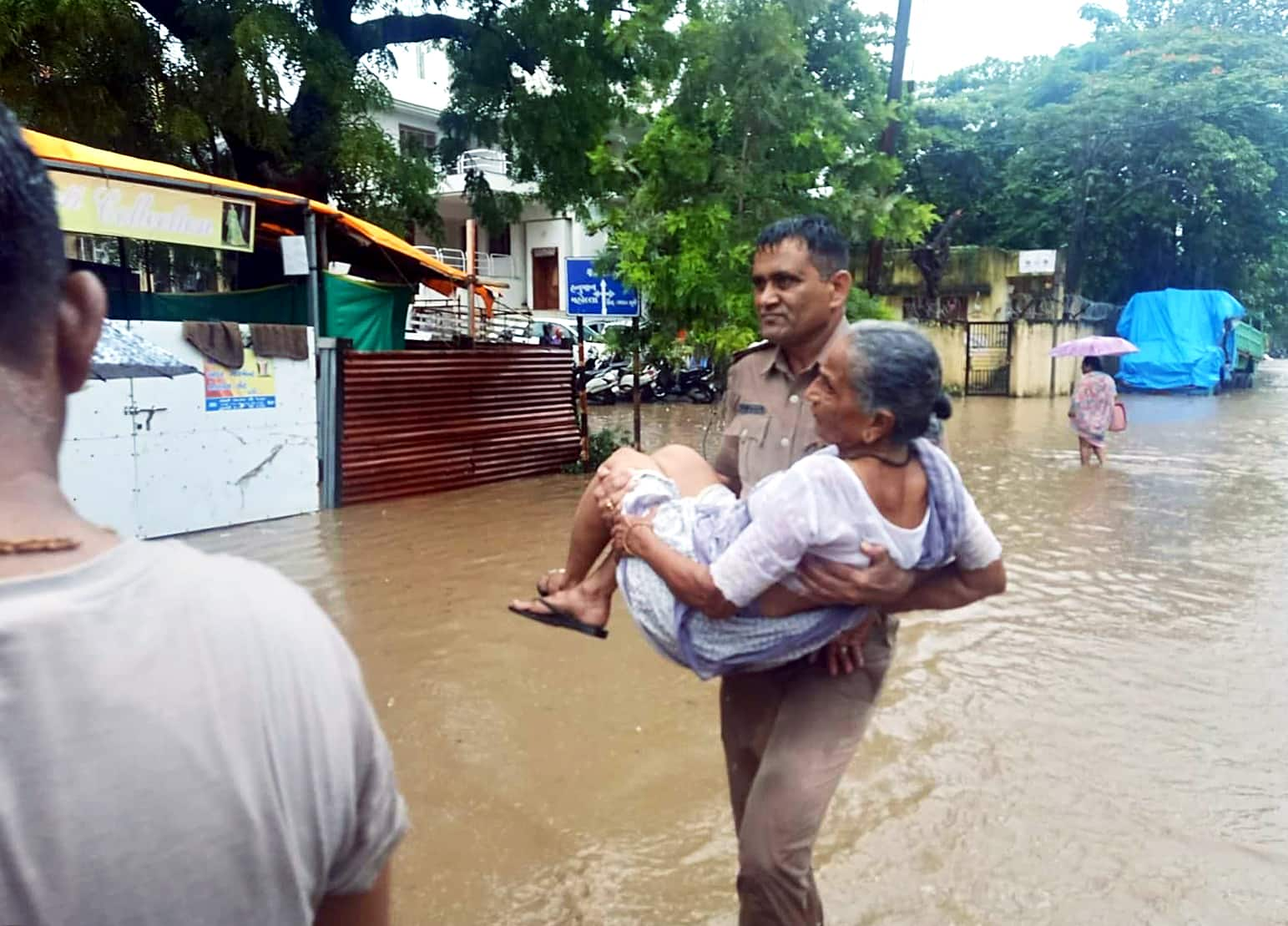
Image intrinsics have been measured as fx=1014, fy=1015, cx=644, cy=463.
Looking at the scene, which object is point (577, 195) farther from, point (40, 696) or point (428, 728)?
point (40, 696)

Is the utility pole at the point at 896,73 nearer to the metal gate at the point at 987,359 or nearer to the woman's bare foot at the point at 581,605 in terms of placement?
the woman's bare foot at the point at 581,605

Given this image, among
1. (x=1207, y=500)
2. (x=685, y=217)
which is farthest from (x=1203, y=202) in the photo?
(x=685, y=217)

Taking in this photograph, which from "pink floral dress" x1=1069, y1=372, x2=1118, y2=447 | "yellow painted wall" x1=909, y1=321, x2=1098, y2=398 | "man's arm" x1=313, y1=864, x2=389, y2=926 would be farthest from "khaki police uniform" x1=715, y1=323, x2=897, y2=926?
"yellow painted wall" x1=909, y1=321, x2=1098, y2=398

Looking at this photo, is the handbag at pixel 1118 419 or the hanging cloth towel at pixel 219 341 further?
the handbag at pixel 1118 419

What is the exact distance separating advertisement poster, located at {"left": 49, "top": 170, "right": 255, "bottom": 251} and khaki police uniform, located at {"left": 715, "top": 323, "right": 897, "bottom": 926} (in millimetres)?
6079

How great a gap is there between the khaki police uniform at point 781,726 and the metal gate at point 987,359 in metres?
23.7

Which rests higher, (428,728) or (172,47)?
(172,47)

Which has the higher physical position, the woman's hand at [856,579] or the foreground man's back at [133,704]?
the foreground man's back at [133,704]

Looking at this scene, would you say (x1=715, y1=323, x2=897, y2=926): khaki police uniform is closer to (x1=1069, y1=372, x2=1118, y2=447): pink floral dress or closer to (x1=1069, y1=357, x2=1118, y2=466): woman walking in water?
(x1=1069, y1=372, x2=1118, y2=447): pink floral dress

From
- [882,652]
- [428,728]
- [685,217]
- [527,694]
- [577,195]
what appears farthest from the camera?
[577,195]

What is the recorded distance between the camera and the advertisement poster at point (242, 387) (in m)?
8.48

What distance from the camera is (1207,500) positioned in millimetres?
10680

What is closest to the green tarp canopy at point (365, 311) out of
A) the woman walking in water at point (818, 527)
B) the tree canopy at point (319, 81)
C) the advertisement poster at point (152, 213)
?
the tree canopy at point (319, 81)

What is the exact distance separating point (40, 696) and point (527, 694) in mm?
4364
